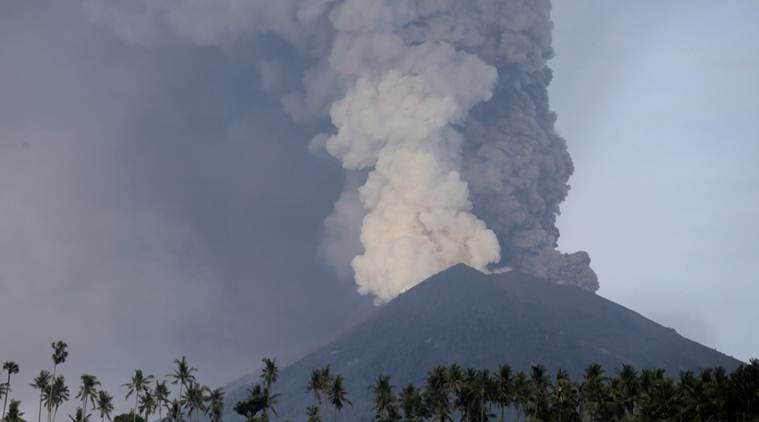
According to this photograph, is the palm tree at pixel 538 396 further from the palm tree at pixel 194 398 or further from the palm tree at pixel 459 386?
the palm tree at pixel 194 398

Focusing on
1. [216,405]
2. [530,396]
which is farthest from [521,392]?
[216,405]

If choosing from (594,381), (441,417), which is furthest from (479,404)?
(594,381)

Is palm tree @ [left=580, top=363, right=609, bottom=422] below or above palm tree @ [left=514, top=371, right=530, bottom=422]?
below

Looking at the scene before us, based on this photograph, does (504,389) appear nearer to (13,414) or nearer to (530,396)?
(530,396)

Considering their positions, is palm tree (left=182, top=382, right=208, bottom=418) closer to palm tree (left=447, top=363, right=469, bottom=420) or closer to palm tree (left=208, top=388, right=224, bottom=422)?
palm tree (left=208, top=388, right=224, bottom=422)

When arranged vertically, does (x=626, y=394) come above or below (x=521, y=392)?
below

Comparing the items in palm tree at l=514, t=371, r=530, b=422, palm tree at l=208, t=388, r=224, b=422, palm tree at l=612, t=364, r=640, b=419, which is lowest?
palm tree at l=612, t=364, r=640, b=419

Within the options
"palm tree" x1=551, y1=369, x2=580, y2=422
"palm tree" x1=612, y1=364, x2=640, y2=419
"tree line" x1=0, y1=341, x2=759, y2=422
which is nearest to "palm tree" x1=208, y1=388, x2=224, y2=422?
"tree line" x1=0, y1=341, x2=759, y2=422

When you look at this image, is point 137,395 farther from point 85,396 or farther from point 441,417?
point 441,417

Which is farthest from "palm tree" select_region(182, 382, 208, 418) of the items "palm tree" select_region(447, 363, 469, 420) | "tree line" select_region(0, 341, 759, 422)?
"palm tree" select_region(447, 363, 469, 420)

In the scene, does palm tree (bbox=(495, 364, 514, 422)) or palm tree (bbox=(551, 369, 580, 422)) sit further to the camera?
palm tree (bbox=(495, 364, 514, 422))

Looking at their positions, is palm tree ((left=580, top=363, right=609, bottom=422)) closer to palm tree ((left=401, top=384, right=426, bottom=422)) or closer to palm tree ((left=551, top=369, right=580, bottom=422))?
palm tree ((left=551, top=369, right=580, bottom=422))

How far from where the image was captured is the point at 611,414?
114 m

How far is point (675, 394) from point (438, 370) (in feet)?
111
